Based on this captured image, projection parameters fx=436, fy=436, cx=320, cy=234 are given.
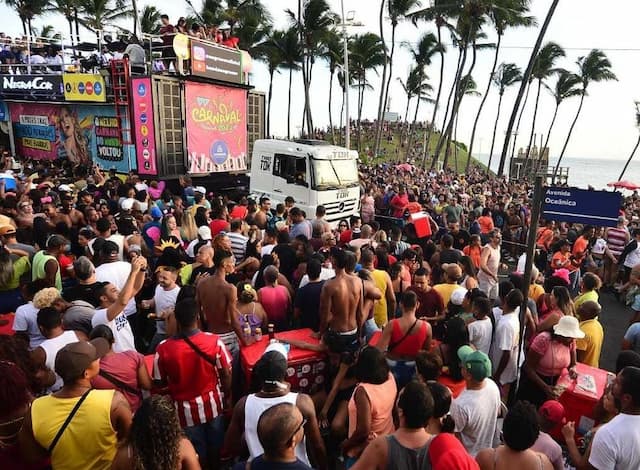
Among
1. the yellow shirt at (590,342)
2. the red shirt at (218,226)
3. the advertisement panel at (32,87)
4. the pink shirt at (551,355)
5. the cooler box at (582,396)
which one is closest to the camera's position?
the cooler box at (582,396)

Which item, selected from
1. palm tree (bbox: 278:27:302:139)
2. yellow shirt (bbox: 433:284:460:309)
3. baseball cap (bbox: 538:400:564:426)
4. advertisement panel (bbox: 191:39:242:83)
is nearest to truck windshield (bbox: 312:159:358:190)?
advertisement panel (bbox: 191:39:242:83)

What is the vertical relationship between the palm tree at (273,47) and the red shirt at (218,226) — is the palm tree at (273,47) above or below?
above

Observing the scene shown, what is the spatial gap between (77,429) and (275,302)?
2.74 metres

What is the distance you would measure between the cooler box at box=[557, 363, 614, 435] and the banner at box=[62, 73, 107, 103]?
549 inches

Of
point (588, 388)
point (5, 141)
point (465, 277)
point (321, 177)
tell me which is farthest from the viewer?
point (5, 141)

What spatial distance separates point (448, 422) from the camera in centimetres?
285

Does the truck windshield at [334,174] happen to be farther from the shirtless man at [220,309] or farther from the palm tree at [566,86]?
the palm tree at [566,86]

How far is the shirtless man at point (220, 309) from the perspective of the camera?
4203 millimetres

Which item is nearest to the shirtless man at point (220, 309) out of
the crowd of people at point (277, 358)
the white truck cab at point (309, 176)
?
the crowd of people at point (277, 358)

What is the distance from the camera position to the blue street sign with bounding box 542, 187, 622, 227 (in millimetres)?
3688

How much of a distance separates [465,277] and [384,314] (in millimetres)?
1457

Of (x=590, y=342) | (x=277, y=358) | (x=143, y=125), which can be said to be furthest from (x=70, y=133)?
(x=590, y=342)

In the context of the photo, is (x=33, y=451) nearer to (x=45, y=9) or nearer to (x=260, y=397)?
(x=260, y=397)

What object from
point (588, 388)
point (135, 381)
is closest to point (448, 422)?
point (588, 388)
